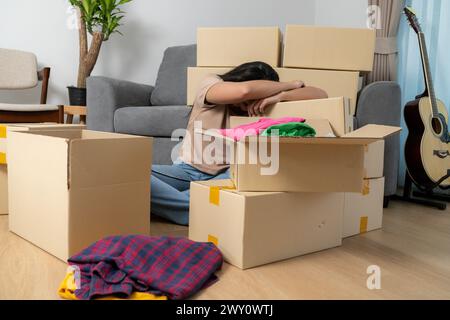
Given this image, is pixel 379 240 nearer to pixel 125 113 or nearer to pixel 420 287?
pixel 420 287

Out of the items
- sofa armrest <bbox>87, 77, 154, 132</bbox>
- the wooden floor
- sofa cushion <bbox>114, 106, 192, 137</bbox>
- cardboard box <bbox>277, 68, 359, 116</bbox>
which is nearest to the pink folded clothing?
the wooden floor

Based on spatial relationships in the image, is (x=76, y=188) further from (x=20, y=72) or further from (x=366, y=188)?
(x=20, y=72)

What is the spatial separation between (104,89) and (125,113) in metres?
0.19

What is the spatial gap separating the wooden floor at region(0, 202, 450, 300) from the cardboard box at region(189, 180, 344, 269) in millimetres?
38

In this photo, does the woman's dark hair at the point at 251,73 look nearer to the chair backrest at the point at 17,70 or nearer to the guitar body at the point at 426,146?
the guitar body at the point at 426,146

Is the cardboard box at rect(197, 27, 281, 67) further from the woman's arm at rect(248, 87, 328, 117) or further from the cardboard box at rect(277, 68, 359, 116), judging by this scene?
the woman's arm at rect(248, 87, 328, 117)

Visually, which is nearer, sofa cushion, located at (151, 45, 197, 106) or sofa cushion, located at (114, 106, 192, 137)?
sofa cushion, located at (114, 106, 192, 137)

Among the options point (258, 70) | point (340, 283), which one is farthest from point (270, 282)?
point (258, 70)

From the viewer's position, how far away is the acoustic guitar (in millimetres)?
1952

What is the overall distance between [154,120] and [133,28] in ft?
4.16

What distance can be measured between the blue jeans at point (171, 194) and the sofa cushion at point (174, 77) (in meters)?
1.26

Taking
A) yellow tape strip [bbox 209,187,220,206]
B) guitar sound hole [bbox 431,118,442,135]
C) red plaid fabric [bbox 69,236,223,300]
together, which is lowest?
red plaid fabric [bbox 69,236,223,300]

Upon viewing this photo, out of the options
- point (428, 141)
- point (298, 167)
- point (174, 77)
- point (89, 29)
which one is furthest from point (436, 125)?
point (89, 29)

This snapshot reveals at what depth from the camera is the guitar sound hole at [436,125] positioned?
199 centimetres
